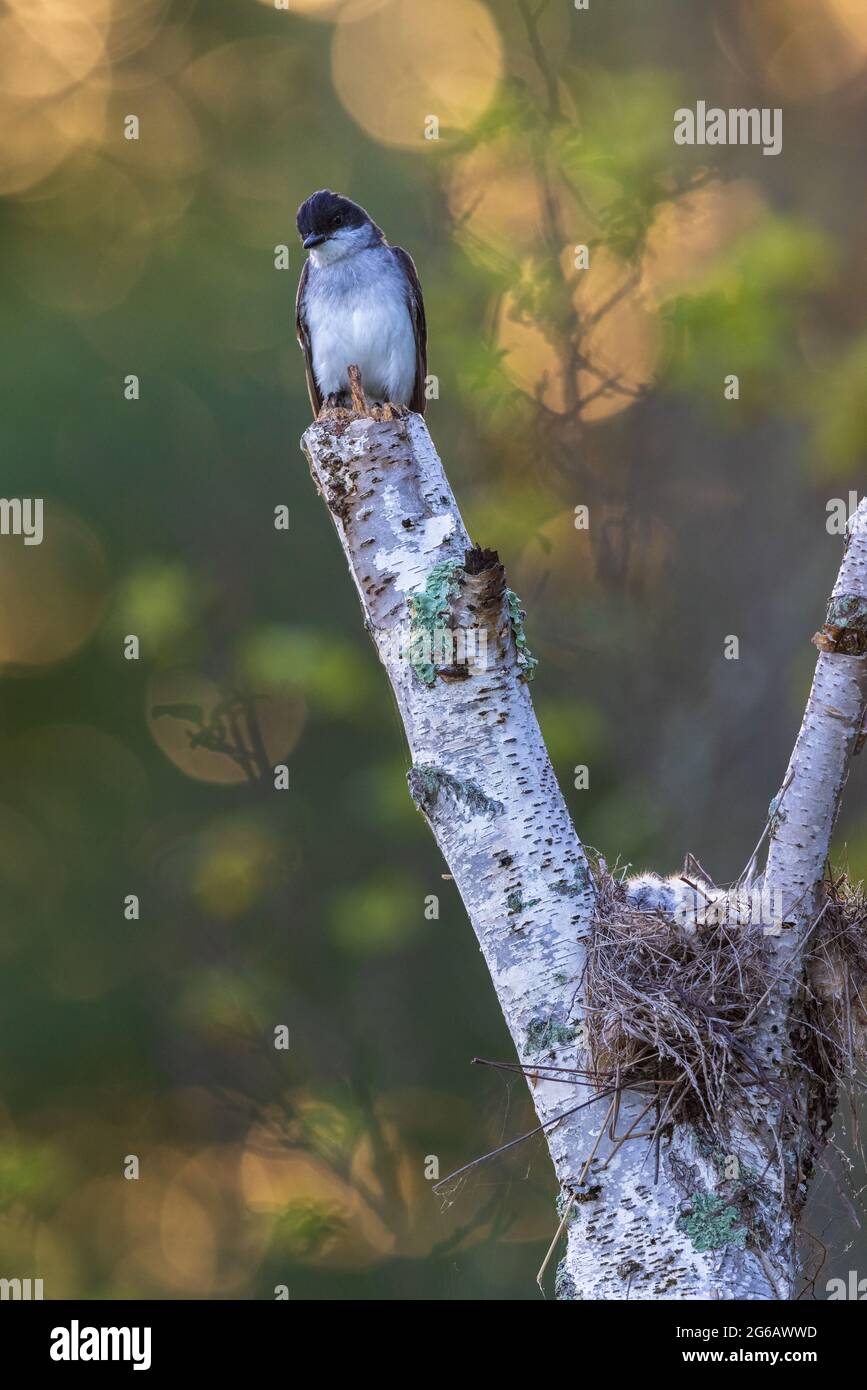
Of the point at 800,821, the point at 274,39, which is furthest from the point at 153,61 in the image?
the point at 800,821

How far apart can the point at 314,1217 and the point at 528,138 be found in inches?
273

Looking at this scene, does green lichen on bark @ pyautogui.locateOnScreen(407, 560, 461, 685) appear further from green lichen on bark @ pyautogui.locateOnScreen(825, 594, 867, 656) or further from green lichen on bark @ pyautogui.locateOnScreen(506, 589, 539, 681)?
green lichen on bark @ pyautogui.locateOnScreen(825, 594, 867, 656)

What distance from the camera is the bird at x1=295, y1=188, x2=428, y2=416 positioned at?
5512 millimetres

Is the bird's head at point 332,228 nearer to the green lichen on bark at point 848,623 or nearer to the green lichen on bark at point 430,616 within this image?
the green lichen on bark at point 430,616

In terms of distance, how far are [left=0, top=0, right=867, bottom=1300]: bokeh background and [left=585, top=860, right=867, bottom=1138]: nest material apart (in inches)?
190

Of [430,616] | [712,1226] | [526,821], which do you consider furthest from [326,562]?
[712,1226]

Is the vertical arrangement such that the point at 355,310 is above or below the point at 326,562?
below

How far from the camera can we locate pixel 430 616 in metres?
3.23

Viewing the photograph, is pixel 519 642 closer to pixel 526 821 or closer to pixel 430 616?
pixel 430 616

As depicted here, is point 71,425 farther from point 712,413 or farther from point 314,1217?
point 314,1217

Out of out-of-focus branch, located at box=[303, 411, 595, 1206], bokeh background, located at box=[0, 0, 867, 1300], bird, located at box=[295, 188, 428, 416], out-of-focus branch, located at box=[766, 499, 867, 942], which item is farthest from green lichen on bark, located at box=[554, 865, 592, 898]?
bokeh background, located at box=[0, 0, 867, 1300]

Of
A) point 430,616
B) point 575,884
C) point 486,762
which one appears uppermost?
point 430,616

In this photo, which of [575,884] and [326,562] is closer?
[575,884]

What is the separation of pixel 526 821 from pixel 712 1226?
91cm
